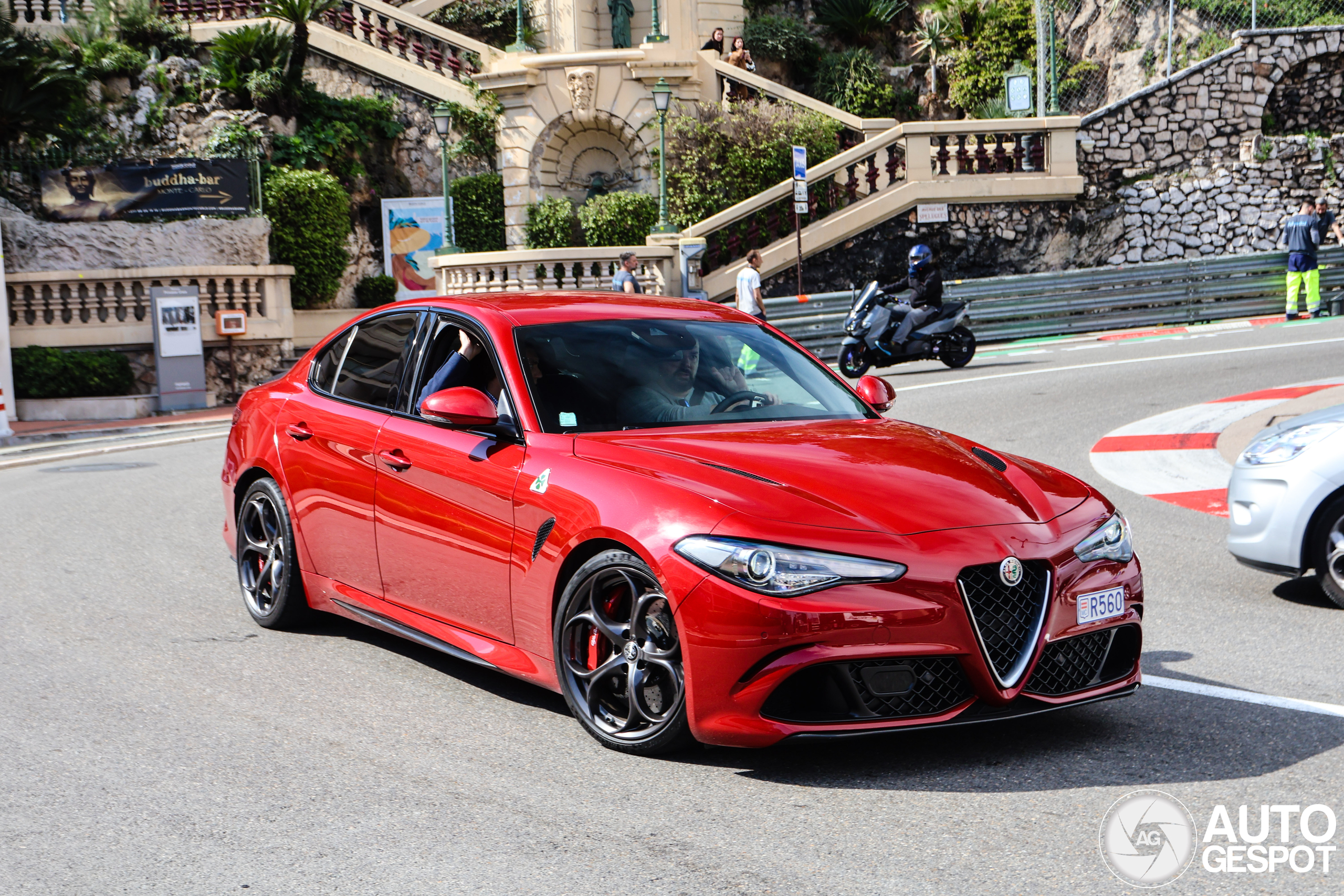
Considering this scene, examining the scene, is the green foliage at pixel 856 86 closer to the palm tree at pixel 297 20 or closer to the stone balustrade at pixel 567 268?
the stone balustrade at pixel 567 268

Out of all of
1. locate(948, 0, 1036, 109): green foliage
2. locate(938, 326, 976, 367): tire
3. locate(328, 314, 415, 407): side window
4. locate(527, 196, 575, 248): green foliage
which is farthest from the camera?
locate(948, 0, 1036, 109): green foliage

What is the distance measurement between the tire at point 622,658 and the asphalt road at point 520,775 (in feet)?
0.39

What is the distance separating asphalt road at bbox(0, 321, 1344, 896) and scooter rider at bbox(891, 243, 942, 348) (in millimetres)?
11358

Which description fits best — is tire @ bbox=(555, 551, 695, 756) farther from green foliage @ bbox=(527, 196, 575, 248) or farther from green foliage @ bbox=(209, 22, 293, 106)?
green foliage @ bbox=(209, 22, 293, 106)

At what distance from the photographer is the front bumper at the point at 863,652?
431 cm

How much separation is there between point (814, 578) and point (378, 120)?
108 feet

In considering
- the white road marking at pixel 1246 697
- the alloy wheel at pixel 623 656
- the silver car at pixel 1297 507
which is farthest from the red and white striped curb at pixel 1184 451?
the alloy wheel at pixel 623 656

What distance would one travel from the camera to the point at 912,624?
14.2 ft

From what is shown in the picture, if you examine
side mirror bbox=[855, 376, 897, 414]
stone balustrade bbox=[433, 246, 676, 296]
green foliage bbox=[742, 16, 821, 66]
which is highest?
green foliage bbox=[742, 16, 821, 66]

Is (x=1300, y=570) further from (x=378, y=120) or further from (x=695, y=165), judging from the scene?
(x=378, y=120)

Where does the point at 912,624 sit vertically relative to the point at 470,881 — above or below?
above

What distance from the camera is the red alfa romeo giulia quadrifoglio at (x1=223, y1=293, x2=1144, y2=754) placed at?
4387mm

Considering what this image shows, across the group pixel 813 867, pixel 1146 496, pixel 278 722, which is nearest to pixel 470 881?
pixel 813 867

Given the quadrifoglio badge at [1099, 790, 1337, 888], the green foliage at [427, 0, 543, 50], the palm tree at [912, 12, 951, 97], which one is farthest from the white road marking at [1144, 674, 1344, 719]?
the green foliage at [427, 0, 543, 50]
